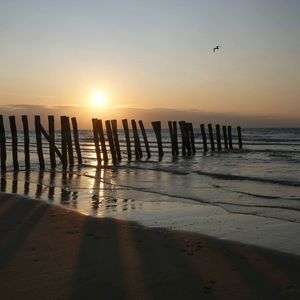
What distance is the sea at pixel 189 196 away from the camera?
7379mm

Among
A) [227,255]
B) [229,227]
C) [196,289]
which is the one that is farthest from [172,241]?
[196,289]

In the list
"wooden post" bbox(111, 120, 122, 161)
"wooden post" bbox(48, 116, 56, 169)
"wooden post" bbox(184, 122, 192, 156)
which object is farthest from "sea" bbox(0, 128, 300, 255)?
"wooden post" bbox(184, 122, 192, 156)

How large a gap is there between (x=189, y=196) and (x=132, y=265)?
6030mm

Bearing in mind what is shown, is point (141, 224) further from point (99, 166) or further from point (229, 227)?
point (99, 166)

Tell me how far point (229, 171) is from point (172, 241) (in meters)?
11.4

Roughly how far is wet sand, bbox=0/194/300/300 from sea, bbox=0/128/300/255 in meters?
0.77

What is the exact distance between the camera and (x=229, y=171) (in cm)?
1739

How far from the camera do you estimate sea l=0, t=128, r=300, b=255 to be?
7.38 m

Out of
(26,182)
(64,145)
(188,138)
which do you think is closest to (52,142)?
(64,145)

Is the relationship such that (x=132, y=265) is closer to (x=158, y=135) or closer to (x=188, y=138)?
(x=158, y=135)

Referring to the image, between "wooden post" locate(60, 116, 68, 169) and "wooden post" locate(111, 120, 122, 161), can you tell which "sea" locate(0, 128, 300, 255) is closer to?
"wooden post" locate(60, 116, 68, 169)

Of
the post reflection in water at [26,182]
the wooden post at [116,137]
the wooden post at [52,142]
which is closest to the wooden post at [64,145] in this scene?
the wooden post at [52,142]

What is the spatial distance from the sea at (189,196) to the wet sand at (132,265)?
2.53 feet

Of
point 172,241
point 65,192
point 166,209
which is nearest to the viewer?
point 172,241
